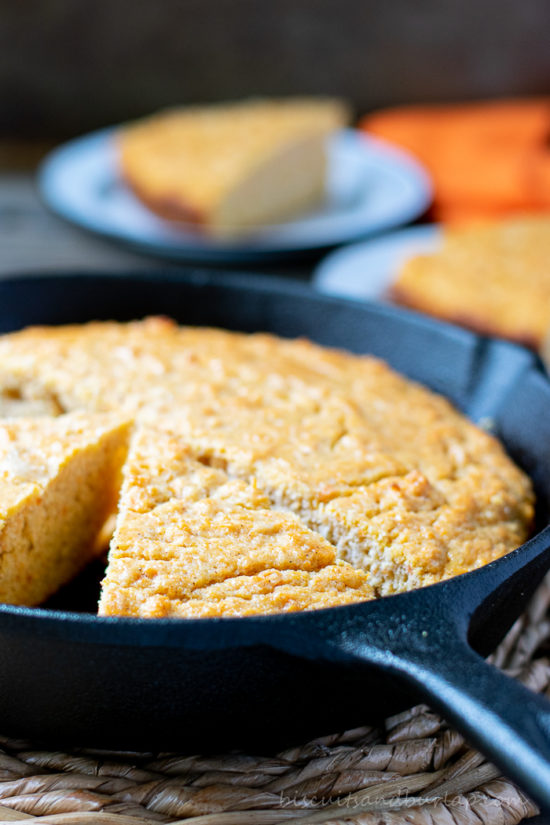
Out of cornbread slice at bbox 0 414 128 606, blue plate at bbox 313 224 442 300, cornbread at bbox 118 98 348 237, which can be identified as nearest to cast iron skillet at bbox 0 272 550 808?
cornbread slice at bbox 0 414 128 606

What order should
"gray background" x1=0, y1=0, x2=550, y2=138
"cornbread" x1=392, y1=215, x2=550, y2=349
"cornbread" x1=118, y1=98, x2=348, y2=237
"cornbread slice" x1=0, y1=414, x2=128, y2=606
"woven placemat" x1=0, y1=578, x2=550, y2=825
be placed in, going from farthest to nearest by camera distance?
"gray background" x1=0, y1=0, x2=550, y2=138, "cornbread" x1=118, y1=98, x2=348, y2=237, "cornbread" x1=392, y1=215, x2=550, y2=349, "cornbread slice" x1=0, y1=414, x2=128, y2=606, "woven placemat" x1=0, y1=578, x2=550, y2=825

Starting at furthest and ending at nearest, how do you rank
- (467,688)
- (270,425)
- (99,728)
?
(270,425)
(99,728)
(467,688)

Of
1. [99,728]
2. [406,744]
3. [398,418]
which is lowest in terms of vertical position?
[406,744]

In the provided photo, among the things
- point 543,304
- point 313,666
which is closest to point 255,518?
point 313,666

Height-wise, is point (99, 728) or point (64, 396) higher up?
point (64, 396)

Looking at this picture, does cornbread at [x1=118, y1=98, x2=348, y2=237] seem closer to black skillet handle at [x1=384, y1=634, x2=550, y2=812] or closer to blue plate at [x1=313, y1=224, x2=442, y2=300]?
blue plate at [x1=313, y1=224, x2=442, y2=300]

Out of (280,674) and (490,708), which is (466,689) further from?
(280,674)

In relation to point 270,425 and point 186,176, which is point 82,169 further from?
point 270,425
